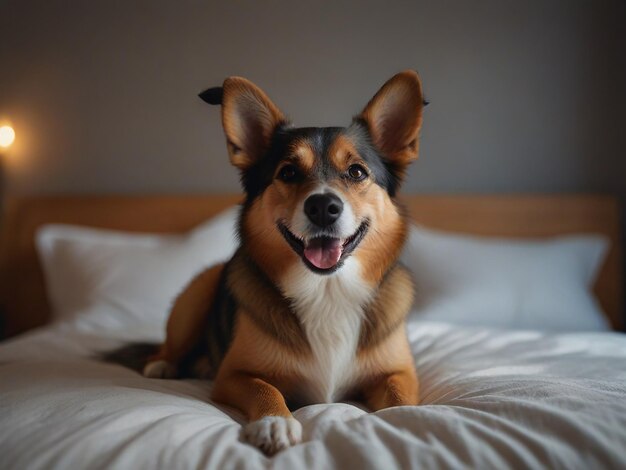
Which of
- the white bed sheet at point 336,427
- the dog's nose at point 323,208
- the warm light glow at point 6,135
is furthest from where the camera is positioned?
the warm light glow at point 6,135

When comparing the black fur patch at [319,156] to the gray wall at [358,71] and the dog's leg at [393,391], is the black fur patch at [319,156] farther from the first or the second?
the gray wall at [358,71]

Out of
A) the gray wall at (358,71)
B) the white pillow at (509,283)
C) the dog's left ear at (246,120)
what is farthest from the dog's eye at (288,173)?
the gray wall at (358,71)

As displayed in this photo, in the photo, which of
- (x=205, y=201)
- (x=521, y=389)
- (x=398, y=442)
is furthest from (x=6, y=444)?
(x=205, y=201)

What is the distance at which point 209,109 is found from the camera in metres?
3.09

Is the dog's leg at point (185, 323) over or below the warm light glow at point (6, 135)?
below

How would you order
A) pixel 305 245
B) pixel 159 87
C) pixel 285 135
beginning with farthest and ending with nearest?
pixel 159 87
pixel 285 135
pixel 305 245

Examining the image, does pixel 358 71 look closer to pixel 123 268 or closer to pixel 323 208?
pixel 123 268

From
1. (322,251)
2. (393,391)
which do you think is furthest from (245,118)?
(393,391)

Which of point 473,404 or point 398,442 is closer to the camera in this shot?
point 398,442

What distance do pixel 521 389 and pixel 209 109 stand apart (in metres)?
2.50

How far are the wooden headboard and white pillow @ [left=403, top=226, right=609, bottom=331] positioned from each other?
29 centimetres

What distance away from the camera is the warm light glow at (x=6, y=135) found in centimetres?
310

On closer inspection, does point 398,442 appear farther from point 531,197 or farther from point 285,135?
point 531,197

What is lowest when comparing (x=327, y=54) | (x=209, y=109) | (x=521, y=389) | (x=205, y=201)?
(x=521, y=389)
